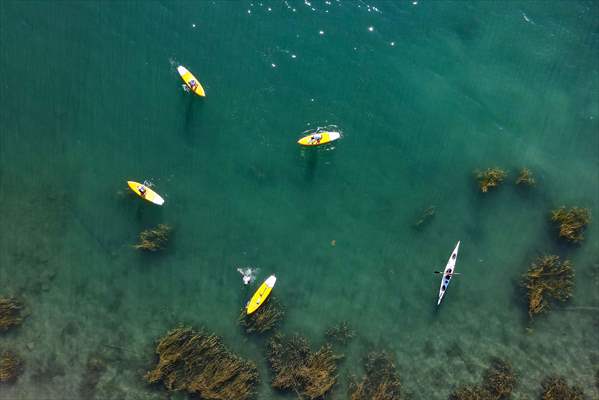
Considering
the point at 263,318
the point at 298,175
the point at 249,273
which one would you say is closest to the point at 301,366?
the point at 263,318

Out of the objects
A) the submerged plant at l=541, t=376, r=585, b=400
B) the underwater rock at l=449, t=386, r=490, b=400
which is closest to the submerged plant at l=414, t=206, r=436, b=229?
the underwater rock at l=449, t=386, r=490, b=400

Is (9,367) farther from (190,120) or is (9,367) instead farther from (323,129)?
(323,129)

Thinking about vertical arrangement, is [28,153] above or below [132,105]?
below

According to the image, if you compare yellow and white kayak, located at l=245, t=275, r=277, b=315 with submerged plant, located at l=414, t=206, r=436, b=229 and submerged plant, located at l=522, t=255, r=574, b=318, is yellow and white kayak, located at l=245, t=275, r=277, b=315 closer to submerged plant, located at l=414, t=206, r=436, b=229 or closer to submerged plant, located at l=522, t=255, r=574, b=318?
submerged plant, located at l=414, t=206, r=436, b=229

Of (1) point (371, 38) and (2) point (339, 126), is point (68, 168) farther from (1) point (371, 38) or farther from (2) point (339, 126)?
(1) point (371, 38)

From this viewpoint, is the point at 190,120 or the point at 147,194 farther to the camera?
the point at 190,120

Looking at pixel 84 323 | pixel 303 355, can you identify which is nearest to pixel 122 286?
pixel 84 323
